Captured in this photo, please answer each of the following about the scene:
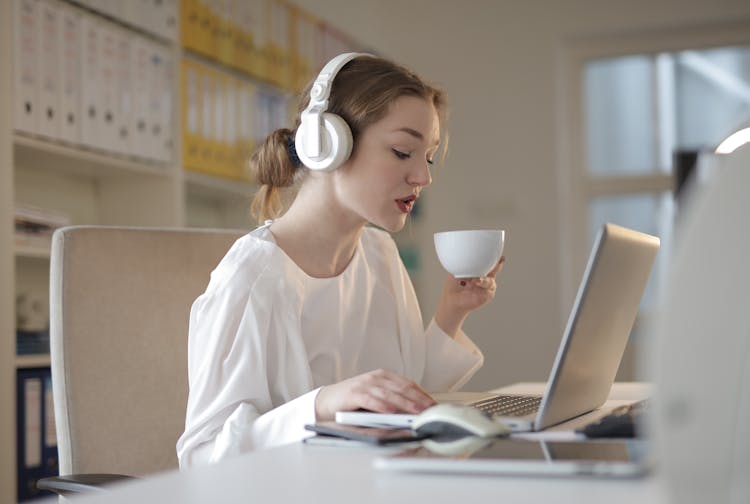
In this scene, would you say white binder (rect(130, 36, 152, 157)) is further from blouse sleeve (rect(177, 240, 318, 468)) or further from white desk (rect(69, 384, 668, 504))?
white desk (rect(69, 384, 668, 504))

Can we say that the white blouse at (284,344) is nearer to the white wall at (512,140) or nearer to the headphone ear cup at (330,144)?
the headphone ear cup at (330,144)

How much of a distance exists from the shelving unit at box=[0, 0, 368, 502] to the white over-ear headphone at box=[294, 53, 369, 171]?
1227mm

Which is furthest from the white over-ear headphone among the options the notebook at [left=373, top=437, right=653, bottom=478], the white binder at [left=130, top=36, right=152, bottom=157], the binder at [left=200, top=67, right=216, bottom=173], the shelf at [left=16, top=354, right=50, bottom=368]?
the binder at [left=200, top=67, right=216, bottom=173]

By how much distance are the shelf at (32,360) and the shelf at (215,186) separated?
86 cm

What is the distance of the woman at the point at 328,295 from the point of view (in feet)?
3.91

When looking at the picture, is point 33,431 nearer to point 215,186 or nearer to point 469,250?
point 215,186

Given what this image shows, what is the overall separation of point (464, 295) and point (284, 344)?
391 millimetres

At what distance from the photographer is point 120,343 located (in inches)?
56.8

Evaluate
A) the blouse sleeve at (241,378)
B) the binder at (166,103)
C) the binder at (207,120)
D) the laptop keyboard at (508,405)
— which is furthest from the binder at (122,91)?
the laptop keyboard at (508,405)

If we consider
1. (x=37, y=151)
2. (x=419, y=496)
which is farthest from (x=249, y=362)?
(x=37, y=151)

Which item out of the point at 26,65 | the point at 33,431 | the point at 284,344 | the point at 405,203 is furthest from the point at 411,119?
the point at 33,431

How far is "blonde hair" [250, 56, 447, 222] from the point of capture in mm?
1482

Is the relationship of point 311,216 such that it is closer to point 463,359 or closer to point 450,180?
point 463,359

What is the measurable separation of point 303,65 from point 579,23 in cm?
174
